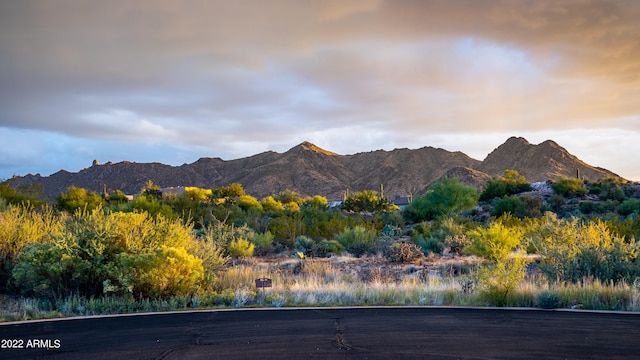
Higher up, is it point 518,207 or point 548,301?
point 518,207

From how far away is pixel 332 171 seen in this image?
11394 centimetres

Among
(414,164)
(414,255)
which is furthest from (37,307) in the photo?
(414,164)

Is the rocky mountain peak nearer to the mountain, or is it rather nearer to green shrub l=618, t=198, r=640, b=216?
the mountain

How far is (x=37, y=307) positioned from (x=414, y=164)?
104 metres

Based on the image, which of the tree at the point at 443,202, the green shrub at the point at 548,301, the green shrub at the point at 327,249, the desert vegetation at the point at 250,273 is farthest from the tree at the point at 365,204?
the green shrub at the point at 548,301

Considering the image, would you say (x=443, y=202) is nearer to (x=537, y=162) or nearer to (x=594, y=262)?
(x=594, y=262)

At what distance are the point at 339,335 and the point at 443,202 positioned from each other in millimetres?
45212

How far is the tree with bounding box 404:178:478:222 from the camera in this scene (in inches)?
2087

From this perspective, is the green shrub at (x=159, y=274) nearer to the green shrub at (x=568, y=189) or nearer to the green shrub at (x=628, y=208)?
the green shrub at (x=628, y=208)

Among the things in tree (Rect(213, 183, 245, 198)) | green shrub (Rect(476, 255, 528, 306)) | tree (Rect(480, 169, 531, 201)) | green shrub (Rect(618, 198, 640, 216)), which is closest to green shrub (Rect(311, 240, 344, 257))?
green shrub (Rect(476, 255, 528, 306))

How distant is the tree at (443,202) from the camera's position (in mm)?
53000

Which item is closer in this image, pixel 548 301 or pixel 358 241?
pixel 548 301

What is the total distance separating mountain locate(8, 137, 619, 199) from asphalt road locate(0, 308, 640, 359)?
285ft

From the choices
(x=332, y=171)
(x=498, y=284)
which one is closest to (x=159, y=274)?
(x=498, y=284)
